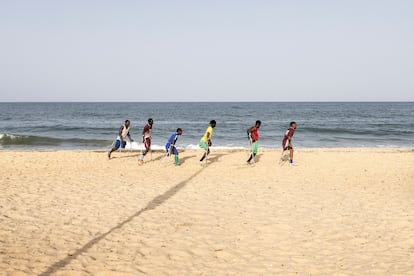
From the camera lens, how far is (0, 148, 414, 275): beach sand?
5.54m

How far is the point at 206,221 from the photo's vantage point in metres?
7.71

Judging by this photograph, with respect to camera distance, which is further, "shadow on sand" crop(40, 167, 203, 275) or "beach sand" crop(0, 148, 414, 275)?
"beach sand" crop(0, 148, 414, 275)

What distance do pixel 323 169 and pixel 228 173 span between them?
375 cm

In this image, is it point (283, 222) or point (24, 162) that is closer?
point (283, 222)

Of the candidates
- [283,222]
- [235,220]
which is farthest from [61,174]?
[283,222]

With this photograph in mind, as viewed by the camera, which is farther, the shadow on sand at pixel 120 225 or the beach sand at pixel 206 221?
the beach sand at pixel 206 221

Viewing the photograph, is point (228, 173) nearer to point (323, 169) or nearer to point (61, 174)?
point (323, 169)

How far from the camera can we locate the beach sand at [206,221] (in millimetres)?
5539

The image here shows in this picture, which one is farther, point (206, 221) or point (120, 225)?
point (206, 221)

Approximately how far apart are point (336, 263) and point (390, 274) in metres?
0.75

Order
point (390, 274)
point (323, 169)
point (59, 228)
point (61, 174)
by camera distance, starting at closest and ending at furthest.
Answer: point (390, 274) → point (59, 228) → point (61, 174) → point (323, 169)

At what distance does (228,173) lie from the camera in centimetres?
1355

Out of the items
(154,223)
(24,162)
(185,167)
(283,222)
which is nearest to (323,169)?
(185,167)

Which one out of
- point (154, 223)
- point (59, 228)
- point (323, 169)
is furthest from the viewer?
point (323, 169)
